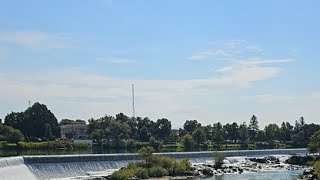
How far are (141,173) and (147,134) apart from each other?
6863cm

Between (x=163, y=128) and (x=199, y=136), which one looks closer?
(x=199, y=136)

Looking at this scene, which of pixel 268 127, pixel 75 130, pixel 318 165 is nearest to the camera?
pixel 318 165

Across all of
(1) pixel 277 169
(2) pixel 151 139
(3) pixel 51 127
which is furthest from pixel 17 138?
(1) pixel 277 169

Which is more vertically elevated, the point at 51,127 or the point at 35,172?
the point at 51,127

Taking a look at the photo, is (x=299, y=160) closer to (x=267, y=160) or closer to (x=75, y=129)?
(x=267, y=160)

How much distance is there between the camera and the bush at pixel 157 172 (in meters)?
67.0

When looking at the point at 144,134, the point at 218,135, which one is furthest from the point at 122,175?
the point at 218,135

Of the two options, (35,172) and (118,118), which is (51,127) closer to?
(118,118)

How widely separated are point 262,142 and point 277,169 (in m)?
57.8

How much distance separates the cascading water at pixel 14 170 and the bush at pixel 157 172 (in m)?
13.3

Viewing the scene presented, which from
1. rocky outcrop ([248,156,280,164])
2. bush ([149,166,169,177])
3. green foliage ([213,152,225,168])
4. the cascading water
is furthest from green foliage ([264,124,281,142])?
the cascading water

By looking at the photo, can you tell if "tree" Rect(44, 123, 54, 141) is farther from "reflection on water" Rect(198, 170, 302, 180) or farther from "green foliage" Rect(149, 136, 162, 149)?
"reflection on water" Rect(198, 170, 302, 180)

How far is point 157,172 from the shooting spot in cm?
6775

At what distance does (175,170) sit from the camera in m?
71.4
